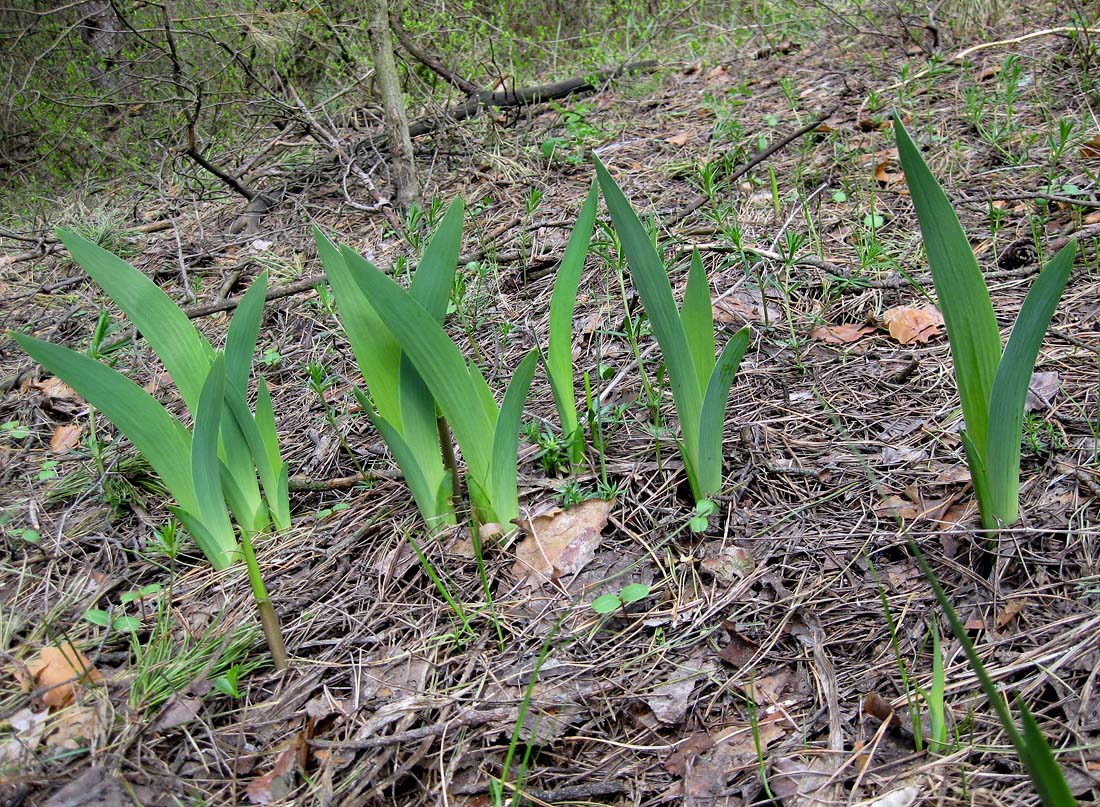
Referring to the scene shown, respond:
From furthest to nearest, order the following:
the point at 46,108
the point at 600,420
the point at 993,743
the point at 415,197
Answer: the point at 46,108 → the point at 415,197 → the point at 600,420 → the point at 993,743

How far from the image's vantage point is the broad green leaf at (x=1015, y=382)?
1.08m

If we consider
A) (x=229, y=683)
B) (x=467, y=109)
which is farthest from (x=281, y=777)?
(x=467, y=109)

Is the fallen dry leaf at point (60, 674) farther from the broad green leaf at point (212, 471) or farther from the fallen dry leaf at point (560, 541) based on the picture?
the fallen dry leaf at point (560, 541)

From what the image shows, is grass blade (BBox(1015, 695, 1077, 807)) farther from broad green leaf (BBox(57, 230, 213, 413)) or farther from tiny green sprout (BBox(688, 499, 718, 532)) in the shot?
broad green leaf (BBox(57, 230, 213, 413))

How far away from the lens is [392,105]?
2.77 metres

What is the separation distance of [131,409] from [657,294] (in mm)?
973

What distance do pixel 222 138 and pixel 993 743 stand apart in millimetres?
4276

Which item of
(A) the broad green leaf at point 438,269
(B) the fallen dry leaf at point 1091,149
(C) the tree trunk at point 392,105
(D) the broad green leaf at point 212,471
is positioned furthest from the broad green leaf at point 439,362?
(B) the fallen dry leaf at point 1091,149

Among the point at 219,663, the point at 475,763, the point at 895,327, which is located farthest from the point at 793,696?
the point at 895,327

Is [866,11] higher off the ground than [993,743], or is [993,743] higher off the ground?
[866,11]

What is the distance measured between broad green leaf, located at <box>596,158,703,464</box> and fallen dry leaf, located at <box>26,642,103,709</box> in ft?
3.60

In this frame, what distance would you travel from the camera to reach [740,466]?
1.58 metres

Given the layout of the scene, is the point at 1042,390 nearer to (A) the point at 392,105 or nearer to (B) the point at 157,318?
(B) the point at 157,318

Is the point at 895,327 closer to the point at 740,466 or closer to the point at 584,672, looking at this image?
the point at 740,466
